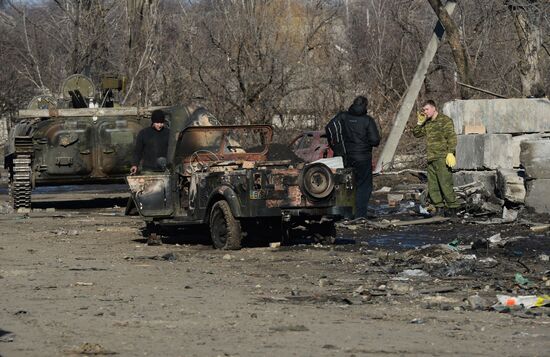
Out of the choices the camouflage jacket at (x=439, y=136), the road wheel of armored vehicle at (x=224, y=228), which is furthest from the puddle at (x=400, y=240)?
the camouflage jacket at (x=439, y=136)

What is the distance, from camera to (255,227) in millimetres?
15039

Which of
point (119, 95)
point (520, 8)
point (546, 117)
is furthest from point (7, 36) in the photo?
point (546, 117)

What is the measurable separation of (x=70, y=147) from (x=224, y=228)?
9857 mm

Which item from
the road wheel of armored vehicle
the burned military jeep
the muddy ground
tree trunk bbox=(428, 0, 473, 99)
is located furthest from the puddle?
tree trunk bbox=(428, 0, 473, 99)

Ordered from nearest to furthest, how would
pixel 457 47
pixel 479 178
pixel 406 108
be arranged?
pixel 479 178 → pixel 457 47 → pixel 406 108

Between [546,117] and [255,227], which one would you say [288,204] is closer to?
[255,227]

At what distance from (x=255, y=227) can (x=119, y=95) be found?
19177 millimetres

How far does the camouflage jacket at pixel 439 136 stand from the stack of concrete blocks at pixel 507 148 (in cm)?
114

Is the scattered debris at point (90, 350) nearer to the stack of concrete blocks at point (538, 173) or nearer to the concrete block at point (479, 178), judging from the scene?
the stack of concrete blocks at point (538, 173)

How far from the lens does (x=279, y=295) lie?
407 inches

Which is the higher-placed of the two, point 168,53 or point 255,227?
point 168,53

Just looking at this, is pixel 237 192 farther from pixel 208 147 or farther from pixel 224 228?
pixel 208 147

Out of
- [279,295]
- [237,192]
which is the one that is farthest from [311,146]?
[279,295]

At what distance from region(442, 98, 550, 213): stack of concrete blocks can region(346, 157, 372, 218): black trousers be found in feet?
6.95
